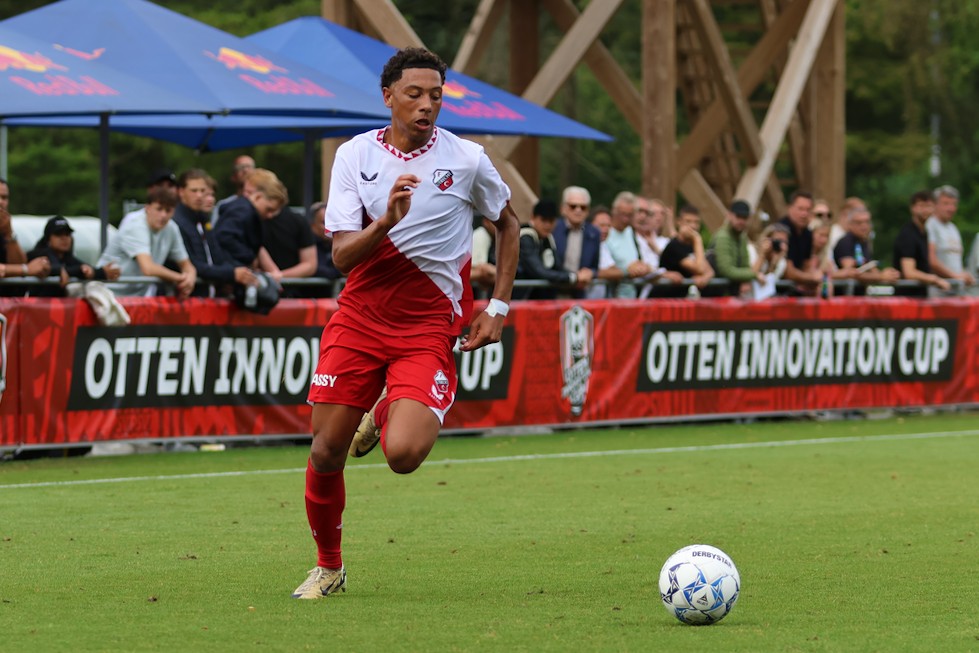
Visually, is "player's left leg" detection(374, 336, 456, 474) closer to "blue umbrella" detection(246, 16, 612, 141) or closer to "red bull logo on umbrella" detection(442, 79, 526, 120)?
"blue umbrella" detection(246, 16, 612, 141)

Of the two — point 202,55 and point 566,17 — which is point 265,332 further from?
point 566,17

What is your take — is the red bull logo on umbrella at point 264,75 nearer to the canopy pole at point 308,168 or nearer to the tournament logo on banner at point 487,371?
the canopy pole at point 308,168

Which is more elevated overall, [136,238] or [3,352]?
[136,238]

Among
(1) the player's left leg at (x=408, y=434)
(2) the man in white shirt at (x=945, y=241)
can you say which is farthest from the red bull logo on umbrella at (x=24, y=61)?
(2) the man in white shirt at (x=945, y=241)

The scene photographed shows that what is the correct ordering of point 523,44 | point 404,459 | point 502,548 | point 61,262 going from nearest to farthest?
1. point 404,459
2. point 502,548
3. point 61,262
4. point 523,44

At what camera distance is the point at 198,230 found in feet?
48.0

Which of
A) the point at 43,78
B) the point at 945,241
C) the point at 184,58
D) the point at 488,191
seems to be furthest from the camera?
the point at 945,241

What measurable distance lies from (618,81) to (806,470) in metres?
12.1

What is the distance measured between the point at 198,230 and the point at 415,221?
7454 mm

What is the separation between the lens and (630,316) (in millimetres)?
16672

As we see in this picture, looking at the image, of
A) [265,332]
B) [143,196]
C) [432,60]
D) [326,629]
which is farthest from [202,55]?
[143,196]

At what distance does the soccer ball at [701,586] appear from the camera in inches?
269

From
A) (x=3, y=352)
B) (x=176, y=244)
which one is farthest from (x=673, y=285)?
(x=3, y=352)

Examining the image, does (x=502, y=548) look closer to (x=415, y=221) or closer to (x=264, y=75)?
(x=415, y=221)
